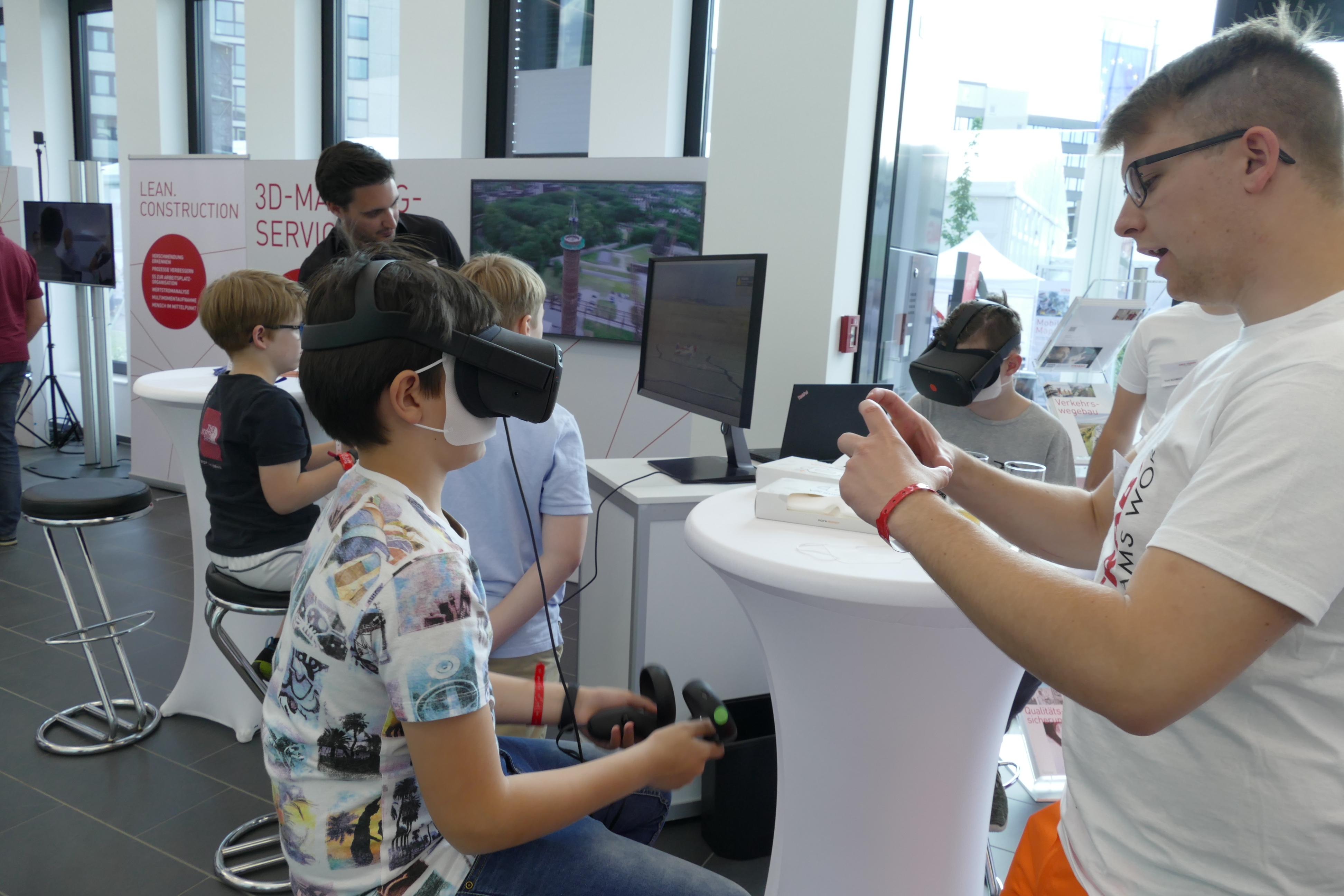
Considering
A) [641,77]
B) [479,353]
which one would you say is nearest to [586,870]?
[479,353]

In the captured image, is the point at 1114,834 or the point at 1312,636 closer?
the point at 1312,636

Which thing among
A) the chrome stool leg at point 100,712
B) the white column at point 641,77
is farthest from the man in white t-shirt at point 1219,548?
the white column at point 641,77

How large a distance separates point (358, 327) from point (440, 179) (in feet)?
11.7

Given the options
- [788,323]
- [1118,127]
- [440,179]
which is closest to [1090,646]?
[1118,127]

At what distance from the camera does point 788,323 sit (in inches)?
122

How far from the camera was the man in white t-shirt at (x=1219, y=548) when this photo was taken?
675mm

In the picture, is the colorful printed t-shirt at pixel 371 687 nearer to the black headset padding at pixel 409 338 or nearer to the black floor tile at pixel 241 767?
the black headset padding at pixel 409 338

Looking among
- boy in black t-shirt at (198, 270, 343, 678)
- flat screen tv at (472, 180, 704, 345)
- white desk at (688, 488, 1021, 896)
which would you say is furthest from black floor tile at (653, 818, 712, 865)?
flat screen tv at (472, 180, 704, 345)

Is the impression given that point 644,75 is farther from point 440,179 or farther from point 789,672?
point 789,672

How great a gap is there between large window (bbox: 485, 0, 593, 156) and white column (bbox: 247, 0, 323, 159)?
143cm

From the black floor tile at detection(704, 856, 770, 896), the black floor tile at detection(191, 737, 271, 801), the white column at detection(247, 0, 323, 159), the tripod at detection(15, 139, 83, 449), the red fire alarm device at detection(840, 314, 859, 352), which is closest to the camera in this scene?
the black floor tile at detection(704, 856, 770, 896)

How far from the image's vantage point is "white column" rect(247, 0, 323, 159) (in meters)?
5.64

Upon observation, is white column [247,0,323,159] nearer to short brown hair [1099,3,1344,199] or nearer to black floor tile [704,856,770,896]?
black floor tile [704,856,770,896]

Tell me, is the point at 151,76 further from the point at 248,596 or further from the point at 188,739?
the point at 248,596
